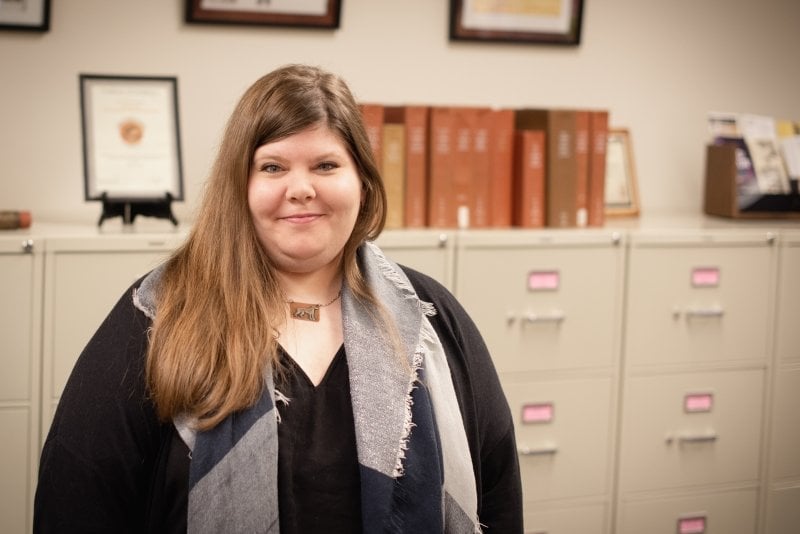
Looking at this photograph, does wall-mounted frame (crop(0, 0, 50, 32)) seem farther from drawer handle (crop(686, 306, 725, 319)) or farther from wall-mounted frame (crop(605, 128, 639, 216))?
drawer handle (crop(686, 306, 725, 319))

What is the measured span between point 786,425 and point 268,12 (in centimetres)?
216

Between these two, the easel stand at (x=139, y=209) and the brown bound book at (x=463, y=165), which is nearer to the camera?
the easel stand at (x=139, y=209)

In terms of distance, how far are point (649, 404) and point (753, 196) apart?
2.87 ft

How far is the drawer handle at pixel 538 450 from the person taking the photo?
2.94 m

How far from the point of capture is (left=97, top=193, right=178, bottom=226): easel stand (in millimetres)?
2789

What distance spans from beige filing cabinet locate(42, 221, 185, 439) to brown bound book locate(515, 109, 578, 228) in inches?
47.1

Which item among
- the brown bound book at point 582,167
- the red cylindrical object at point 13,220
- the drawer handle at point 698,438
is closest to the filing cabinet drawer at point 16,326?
the red cylindrical object at point 13,220

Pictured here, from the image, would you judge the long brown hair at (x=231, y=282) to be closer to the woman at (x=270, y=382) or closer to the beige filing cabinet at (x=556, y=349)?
the woman at (x=270, y=382)

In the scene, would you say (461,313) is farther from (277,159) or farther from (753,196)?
(753,196)

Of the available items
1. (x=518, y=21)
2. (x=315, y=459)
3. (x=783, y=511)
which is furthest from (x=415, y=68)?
(x=315, y=459)

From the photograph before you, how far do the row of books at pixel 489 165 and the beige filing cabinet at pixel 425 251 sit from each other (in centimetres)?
11

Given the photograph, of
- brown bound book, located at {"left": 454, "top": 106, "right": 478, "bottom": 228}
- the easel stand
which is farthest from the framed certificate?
brown bound book, located at {"left": 454, "top": 106, "right": 478, "bottom": 228}

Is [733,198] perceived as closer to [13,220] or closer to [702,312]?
[702,312]

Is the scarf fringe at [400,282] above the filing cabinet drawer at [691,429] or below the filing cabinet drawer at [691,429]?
above
